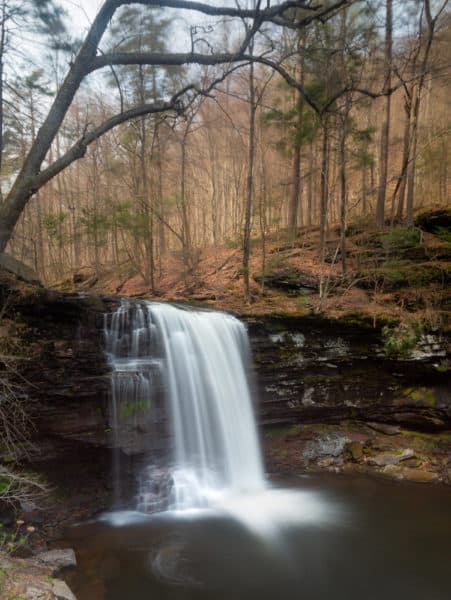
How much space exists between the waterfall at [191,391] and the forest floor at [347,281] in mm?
1504

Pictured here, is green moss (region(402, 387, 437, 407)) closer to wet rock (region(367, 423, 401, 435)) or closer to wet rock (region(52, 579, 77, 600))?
wet rock (region(367, 423, 401, 435))

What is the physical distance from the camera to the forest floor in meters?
9.77

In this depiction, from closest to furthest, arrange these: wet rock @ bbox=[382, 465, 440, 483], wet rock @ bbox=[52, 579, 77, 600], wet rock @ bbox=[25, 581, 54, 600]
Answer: wet rock @ bbox=[25, 581, 54, 600], wet rock @ bbox=[52, 579, 77, 600], wet rock @ bbox=[382, 465, 440, 483]

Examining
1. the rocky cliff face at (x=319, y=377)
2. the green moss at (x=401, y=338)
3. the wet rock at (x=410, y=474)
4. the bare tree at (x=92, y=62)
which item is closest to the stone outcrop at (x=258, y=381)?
the rocky cliff face at (x=319, y=377)

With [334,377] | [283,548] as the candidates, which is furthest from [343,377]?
[283,548]

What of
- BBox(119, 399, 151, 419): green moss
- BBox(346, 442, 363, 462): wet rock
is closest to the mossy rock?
BBox(346, 442, 363, 462): wet rock

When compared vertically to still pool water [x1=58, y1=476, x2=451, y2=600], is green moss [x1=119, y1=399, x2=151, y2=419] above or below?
above

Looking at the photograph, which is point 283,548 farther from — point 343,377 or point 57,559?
point 343,377

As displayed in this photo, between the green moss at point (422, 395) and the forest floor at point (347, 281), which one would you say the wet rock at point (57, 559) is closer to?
the forest floor at point (347, 281)

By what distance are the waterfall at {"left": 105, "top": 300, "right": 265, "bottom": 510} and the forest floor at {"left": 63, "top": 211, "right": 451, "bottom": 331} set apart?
1504 millimetres

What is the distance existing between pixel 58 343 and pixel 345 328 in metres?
6.50

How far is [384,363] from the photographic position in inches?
376

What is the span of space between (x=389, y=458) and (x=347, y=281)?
15.8 ft

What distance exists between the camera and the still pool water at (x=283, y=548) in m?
5.25
